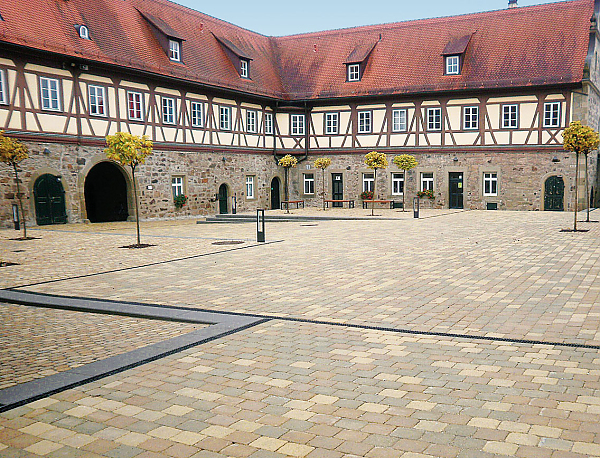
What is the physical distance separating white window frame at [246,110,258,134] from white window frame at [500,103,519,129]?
1391 cm

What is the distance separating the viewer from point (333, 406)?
439 cm

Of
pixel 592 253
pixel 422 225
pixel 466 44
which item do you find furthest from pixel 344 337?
pixel 466 44

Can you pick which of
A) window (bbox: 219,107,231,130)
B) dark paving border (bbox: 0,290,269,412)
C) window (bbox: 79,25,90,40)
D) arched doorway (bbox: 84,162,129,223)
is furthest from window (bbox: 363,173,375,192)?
dark paving border (bbox: 0,290,269,412)

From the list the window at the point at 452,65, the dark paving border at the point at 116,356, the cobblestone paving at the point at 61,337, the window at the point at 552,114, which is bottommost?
the cobblestone paving at the point at 61,337

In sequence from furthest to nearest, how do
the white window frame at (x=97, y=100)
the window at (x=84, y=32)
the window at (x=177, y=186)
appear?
1. the window at (x=177, y=186)
2. the window at (x=84, y=32)
3. the white window frame at (x=97, y=100)

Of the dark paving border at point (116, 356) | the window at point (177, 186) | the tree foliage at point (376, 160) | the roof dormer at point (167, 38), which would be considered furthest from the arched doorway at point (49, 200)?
the tree foliage at point (376, 160)

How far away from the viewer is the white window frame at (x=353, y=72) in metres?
34.5

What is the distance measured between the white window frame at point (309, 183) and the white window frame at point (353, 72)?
250 inches

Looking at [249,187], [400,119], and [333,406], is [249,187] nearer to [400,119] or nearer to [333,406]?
[400,119]

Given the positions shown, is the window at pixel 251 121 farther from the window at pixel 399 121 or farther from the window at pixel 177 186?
the window at pixel 399 121

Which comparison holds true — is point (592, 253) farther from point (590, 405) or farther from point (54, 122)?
point (54, 122)

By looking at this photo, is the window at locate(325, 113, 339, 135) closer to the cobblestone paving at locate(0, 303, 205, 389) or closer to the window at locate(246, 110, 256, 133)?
the window at locate(246, 110, 256, 133)

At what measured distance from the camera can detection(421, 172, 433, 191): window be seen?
32688mm

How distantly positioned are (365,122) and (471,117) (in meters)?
6.12
